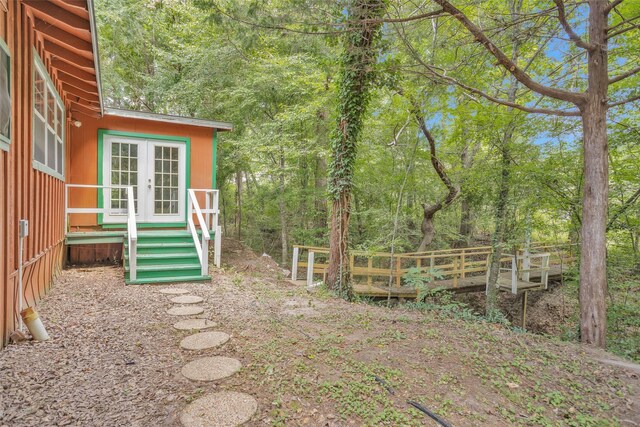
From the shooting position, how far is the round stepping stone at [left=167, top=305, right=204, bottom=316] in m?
3.95

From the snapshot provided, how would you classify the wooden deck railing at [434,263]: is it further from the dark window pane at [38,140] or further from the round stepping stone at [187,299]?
the dark window pane at [38,140]

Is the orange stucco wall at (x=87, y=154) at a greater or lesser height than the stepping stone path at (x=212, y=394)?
greater

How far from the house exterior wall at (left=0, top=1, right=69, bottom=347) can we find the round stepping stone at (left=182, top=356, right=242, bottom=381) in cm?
152

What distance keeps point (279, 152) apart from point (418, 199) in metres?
5.22

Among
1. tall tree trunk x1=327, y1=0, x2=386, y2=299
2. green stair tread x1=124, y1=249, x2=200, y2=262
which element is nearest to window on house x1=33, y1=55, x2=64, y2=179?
green stair tread x1=124, y1=249, x2=200, y2=262

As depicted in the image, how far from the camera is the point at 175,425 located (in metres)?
1.94

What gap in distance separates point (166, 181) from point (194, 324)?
14.8 ft

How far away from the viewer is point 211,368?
262 centimetres

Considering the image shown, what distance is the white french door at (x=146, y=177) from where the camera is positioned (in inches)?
267

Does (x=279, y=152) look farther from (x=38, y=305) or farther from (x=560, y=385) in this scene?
(x=560, y=385)

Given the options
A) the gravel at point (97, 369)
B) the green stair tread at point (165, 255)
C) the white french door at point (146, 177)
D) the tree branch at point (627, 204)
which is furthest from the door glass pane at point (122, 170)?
the tree branch at point (627, 204)

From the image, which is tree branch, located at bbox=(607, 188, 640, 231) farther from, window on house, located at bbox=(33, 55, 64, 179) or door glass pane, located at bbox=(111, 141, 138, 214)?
door glass pane, located at bbox=(111, 141, 138, 214)

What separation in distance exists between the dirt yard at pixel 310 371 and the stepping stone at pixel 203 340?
0.09m

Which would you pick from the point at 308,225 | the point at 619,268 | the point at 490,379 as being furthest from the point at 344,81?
the point at 308,225
